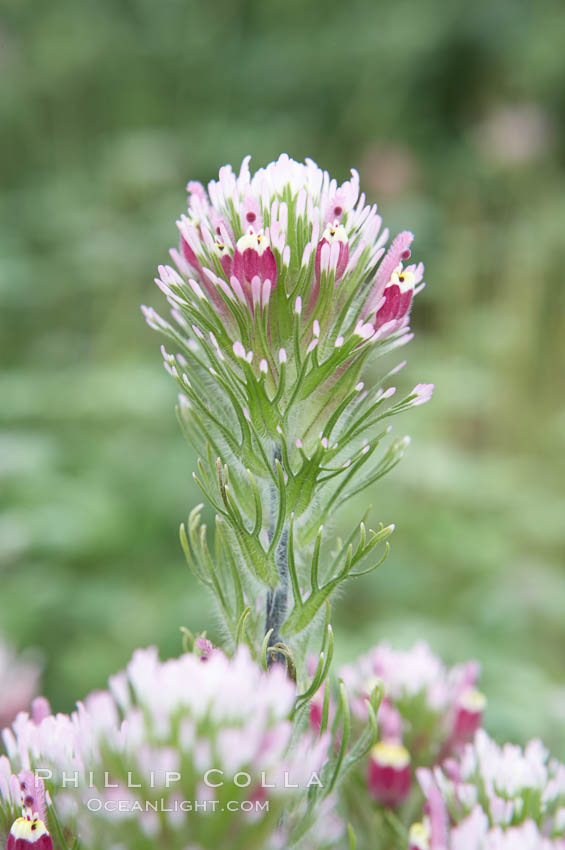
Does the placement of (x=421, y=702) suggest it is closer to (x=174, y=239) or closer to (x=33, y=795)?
(x=33, y=795)

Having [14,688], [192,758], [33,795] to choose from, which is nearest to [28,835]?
[33,795]

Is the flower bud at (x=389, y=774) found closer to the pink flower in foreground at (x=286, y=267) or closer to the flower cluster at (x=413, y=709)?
the flower cluster at (x=413, y=709)

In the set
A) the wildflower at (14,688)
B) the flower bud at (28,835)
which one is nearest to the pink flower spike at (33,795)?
the flower bud at (28,835)

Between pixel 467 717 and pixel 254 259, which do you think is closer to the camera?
pixel 254 259

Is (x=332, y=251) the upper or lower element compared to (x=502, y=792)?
upper

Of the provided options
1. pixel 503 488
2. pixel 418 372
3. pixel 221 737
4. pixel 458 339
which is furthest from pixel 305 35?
pixel 221 737

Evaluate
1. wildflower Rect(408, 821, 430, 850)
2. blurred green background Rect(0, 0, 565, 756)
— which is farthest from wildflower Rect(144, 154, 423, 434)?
blurred green background Rect(0, 0, 565, 756)

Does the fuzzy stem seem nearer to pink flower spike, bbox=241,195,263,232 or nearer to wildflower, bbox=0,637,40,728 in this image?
pink flower spike, bbox=241,195,263,232
